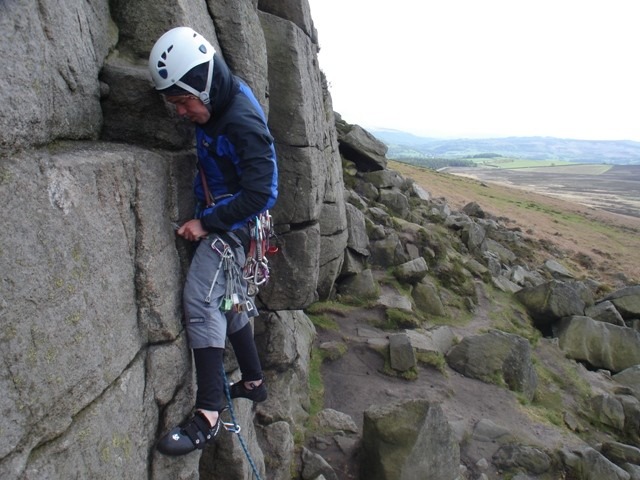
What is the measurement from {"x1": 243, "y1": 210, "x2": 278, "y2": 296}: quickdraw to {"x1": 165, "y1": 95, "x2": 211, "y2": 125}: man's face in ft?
4.79

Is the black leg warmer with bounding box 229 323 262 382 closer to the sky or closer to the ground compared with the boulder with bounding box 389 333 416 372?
closer to the sky

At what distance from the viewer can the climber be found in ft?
17.9

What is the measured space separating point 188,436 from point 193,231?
2431 mm

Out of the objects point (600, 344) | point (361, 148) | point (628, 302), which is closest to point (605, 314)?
point (628, 302)

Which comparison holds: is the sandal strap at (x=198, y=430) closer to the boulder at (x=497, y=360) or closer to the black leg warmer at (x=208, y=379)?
the black leg warmer at (x=208, y=379)

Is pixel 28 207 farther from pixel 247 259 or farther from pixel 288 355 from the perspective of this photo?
pixel 288 355

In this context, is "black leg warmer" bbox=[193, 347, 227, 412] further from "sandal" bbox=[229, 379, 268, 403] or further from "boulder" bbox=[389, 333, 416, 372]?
"boulder" bbox=[389, 333, 416, 372]

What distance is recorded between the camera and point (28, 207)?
3.86m

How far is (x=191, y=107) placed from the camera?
5.58 metres

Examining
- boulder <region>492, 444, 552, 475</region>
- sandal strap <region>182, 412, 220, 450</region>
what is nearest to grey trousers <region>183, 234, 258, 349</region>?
sandal strap <region>182, 412, 220, 450</region>

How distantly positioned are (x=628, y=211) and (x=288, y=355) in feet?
415

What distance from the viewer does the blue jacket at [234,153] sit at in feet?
18.4

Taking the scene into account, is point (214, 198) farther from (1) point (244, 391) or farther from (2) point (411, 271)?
(2) point (411, 271)

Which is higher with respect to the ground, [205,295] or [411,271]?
[205,295]
